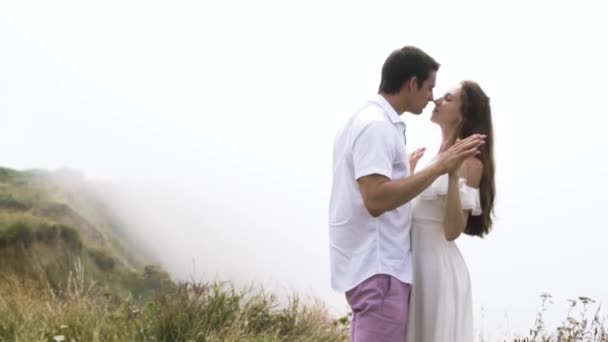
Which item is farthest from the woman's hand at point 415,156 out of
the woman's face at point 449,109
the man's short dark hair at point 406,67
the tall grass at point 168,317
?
the tall grass at point 168,317

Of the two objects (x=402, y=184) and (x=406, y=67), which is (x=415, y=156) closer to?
(x=406, y=67)

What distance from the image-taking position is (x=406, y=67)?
15.1ft

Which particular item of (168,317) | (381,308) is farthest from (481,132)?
(168,317)

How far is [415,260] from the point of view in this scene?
16.1ft

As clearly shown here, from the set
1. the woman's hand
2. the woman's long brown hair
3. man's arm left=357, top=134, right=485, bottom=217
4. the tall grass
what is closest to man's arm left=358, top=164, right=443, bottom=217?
man's arm left=357, top=134, right=485, bottom=217

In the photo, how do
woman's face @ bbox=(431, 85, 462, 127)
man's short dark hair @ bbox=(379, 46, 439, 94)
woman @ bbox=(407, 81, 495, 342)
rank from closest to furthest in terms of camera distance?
man's short dark hair @ bbox=(379, 46, 439, 94), woman @ bbox=(407, 81, 495, 342), woman's face @ bbox=(431, 85, 462, 127)

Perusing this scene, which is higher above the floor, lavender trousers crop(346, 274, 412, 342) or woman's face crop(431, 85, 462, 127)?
woman's face crop(431, 85, 462, 127)

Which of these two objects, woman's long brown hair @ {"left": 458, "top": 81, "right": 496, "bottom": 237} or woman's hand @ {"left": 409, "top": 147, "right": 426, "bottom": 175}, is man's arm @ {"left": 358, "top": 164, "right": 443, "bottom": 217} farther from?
woman's hand @ {"left": 409, "top": 147, "right": 426, "bottom": 175}

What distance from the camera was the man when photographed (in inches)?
170

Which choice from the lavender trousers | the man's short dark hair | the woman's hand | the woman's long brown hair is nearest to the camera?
the lavender trousers

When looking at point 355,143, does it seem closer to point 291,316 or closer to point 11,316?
point 11,316

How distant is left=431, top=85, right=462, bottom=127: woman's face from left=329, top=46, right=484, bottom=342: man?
437mm

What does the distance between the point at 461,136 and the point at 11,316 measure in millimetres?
3891

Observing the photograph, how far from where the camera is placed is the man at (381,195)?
14.2 ft
